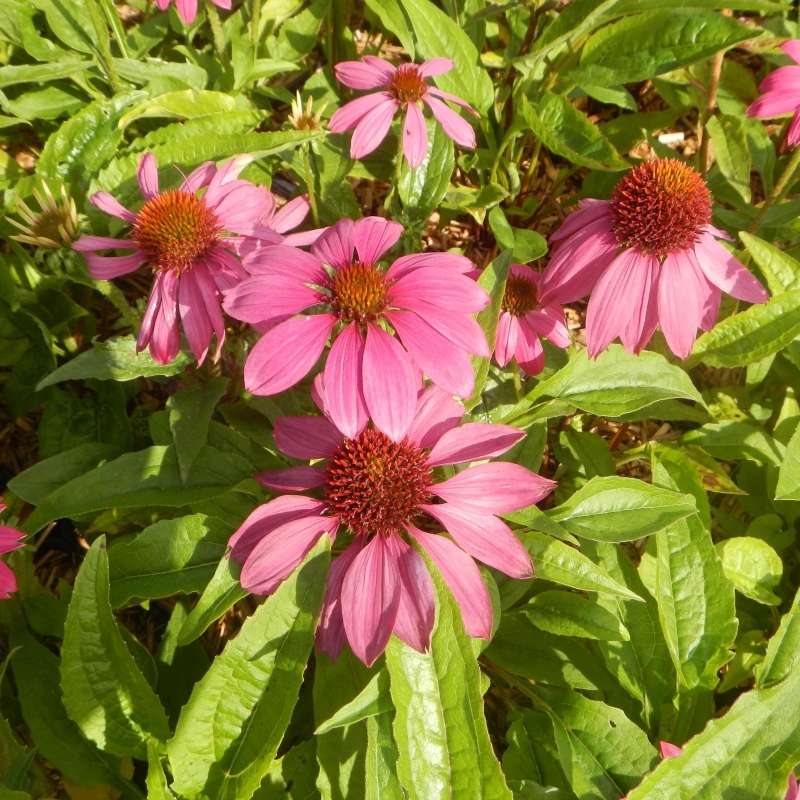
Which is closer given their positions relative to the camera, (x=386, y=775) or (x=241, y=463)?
(x=386, y=775)

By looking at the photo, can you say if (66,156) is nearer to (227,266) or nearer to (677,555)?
(227,266)

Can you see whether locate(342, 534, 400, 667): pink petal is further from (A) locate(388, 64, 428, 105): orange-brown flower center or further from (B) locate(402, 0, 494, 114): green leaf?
(B) locate(402, 0, 494, 114): green leaf

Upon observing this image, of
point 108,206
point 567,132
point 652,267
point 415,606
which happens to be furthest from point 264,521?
point 567,132

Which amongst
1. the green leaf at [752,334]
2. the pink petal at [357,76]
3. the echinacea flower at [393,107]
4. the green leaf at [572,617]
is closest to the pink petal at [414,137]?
the echinacea flower at [393,107]

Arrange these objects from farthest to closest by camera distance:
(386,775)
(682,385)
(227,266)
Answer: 1. (682,385)
2. (227,266)
3. (386,775)

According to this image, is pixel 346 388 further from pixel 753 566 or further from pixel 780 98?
pixel 780 98

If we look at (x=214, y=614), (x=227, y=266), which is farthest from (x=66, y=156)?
(x=214, y=614)

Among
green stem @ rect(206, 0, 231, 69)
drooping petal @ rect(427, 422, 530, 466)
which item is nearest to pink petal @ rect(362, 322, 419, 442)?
drooping petal @ rect(427, 422, 530, 466)
